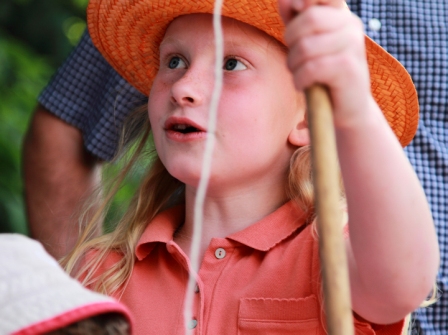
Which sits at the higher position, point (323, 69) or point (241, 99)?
point (323, 69)

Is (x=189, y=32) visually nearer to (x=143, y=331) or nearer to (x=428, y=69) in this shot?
(x=143, y=331)

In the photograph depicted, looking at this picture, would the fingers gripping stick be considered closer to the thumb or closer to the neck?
the thumb

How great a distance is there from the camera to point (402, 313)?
122 centimetres

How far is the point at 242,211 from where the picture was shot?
1567 mm

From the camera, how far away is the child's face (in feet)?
4.77

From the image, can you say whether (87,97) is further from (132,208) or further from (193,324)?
(193,324)

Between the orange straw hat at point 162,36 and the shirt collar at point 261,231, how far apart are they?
0.27 metres

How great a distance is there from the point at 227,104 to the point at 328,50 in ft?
1.66

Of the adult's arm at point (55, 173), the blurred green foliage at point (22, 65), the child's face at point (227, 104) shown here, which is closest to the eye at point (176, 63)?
the child's face at point (227, 104)

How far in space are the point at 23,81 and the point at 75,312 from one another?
2930 millimetres

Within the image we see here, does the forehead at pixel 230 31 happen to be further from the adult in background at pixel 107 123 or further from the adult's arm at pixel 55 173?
the adult's arm at pixel 55 173

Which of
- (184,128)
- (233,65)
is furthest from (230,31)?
(184,128)

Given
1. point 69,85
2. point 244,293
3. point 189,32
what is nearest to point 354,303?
point 244,293

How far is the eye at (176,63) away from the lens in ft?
5.07
